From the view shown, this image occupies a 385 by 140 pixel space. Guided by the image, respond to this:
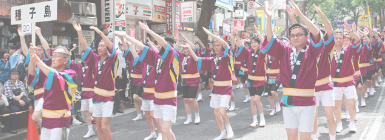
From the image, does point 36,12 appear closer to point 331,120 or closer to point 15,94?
point 15,94

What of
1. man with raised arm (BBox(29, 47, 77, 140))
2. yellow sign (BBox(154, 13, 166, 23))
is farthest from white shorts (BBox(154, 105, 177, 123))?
yellow sign (BBox(154, 13, 166, 23))

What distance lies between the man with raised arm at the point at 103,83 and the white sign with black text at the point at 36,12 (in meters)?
1.56

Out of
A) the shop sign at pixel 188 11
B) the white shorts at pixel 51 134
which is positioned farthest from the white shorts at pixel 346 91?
the shop sign at pixel 188 11

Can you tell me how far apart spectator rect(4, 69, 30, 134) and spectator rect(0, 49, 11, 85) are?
77cm

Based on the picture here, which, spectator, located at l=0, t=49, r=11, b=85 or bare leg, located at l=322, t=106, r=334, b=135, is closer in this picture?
bare leg, located at l=322, t=106, r=334, b=135

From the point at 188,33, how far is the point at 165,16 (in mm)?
1888

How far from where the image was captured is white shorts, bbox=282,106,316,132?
3996 millimetres

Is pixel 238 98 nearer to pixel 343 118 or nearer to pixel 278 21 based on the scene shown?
pixel 343 118

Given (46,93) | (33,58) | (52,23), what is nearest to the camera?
(33,58)

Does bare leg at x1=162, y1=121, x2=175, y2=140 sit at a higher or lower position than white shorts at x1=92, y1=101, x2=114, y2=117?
lower

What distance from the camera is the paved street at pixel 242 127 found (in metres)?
6.88

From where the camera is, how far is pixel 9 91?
762 centimetres

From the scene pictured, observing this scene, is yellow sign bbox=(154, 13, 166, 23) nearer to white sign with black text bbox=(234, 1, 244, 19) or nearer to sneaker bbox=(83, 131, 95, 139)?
sneaker bbox=(83, 131, 95, 139)

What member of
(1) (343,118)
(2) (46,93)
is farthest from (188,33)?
(2) (46,93)
